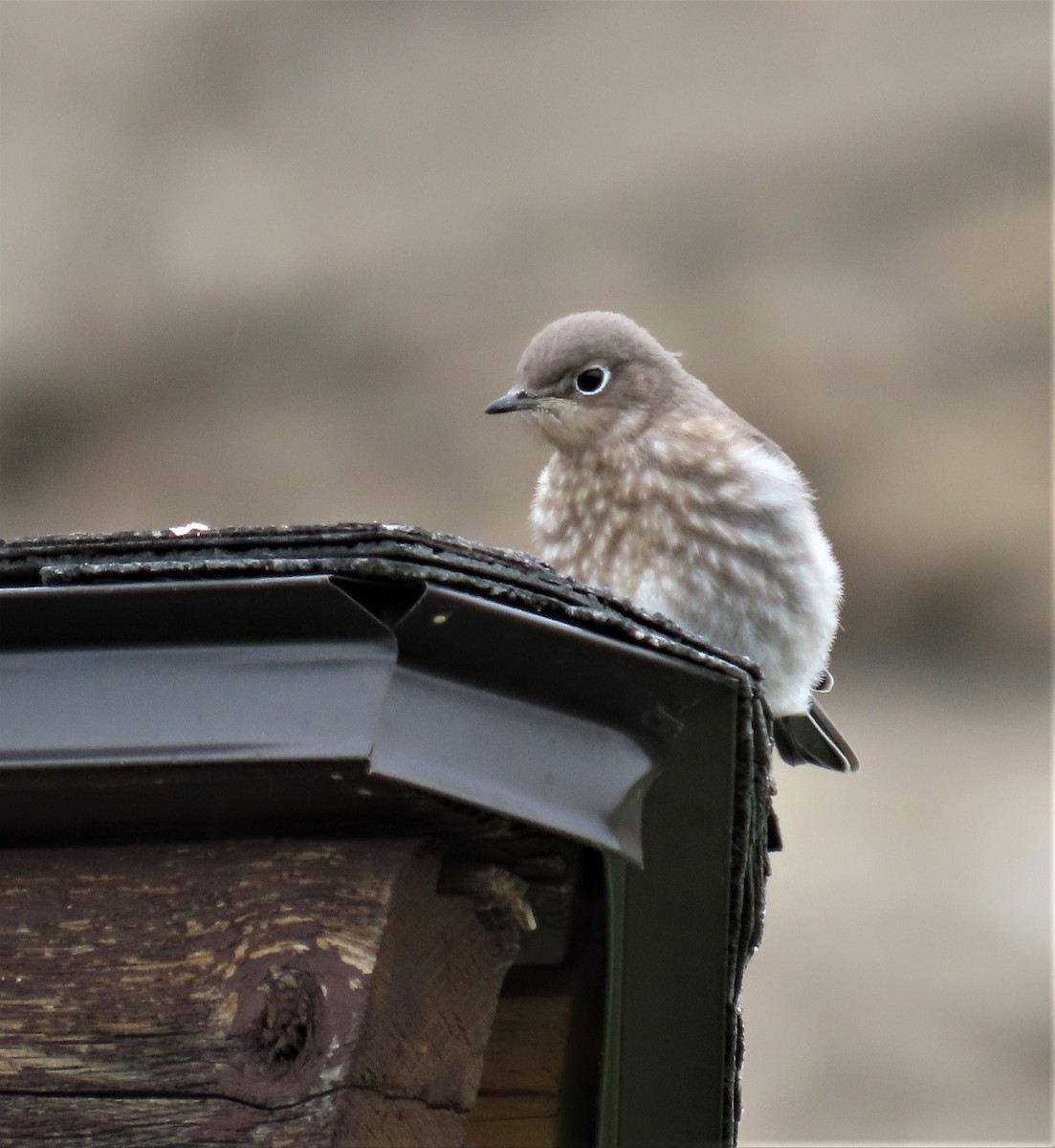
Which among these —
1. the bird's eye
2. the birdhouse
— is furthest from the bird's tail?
the birdhouse

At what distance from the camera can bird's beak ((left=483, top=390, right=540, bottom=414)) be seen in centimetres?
473

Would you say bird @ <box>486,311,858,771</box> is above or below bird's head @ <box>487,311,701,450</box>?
below

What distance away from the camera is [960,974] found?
7.18m

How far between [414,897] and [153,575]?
1.38 ft

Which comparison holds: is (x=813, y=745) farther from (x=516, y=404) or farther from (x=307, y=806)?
(x=307, y=806)

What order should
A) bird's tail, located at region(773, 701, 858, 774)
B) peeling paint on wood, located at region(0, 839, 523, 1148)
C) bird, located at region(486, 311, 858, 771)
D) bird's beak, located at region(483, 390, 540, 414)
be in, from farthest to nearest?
1. bird's beak, located at region(483, 390, 540, 414)
2. bird's tail, located at region(773, 701, 858, 774)
3. bird, located at region(486, 311, 858, 771)
4. peeling paint on wood, located at region(0, 839, 523, 1148)

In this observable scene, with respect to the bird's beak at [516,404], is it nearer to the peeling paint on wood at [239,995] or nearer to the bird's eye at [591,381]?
the bird's eye at [591,381]

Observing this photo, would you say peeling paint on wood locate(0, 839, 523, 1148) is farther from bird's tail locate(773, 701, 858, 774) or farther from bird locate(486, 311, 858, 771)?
bird's tail locate(773, 701, 858, 774)

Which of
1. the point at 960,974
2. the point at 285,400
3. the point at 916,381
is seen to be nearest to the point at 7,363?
the point at 285,400

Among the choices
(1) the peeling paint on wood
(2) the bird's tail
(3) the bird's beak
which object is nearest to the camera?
(1) the peeling paint on wood

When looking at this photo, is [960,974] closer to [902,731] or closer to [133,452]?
[902,731]

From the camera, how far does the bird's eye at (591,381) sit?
187 inches

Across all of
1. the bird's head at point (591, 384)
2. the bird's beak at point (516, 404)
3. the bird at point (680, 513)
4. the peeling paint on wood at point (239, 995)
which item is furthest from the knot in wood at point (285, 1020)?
the bird's beak at point (516, 404)

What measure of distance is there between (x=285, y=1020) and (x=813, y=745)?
2888mm
